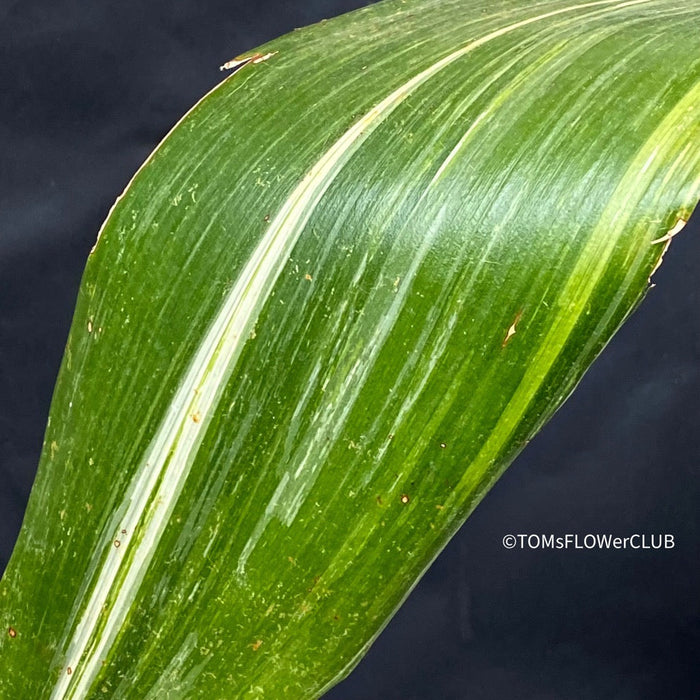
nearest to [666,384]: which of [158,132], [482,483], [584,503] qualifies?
[584,503]

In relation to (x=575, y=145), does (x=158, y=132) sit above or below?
above

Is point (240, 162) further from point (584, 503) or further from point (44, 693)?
point (584, 503)

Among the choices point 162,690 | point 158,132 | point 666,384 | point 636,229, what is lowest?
point 162,690

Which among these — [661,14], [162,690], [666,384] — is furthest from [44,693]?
[666,384]

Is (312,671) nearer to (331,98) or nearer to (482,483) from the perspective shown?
(482,483)

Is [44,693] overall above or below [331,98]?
below

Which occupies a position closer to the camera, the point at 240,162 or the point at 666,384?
the point at 240,162

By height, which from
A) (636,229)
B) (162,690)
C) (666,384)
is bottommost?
(162,690)

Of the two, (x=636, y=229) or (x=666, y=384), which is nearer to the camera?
(x=636, y=229)
